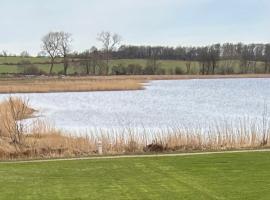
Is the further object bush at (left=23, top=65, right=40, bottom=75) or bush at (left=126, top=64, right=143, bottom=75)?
bush at (left=23, top=65, right=40, bottom=75)

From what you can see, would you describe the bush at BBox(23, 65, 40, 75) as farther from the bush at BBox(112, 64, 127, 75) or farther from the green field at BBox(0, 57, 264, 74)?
the bush at BBox(112, 64, 127, 75)

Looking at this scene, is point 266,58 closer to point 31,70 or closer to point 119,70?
point 119,70

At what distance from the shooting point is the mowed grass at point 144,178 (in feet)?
31.2

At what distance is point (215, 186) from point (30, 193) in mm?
3417

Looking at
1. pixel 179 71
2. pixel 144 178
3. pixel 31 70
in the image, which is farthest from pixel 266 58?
pixel 144 178

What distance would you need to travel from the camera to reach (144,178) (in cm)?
1109

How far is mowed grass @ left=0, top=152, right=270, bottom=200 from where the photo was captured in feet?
31.2

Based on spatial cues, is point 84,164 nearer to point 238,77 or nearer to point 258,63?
point 238,77

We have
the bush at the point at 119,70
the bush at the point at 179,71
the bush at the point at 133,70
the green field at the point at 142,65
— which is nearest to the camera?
the bush at the point at 133,70

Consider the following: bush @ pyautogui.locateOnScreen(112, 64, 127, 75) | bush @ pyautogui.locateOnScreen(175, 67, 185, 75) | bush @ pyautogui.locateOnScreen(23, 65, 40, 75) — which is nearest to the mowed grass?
bush @ pyautogui.locateOnScreen(112, 64, 127, 75)

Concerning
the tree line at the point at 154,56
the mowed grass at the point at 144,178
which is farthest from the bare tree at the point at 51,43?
the mowed grass at the point at 144,178

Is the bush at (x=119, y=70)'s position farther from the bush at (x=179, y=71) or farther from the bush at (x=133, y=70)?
the bush at (x=179, y=71)

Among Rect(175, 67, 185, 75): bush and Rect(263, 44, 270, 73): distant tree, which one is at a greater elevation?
Rect(263, 44, 270, 73): distant tree

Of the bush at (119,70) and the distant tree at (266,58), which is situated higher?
the distant tree at (266,58)
